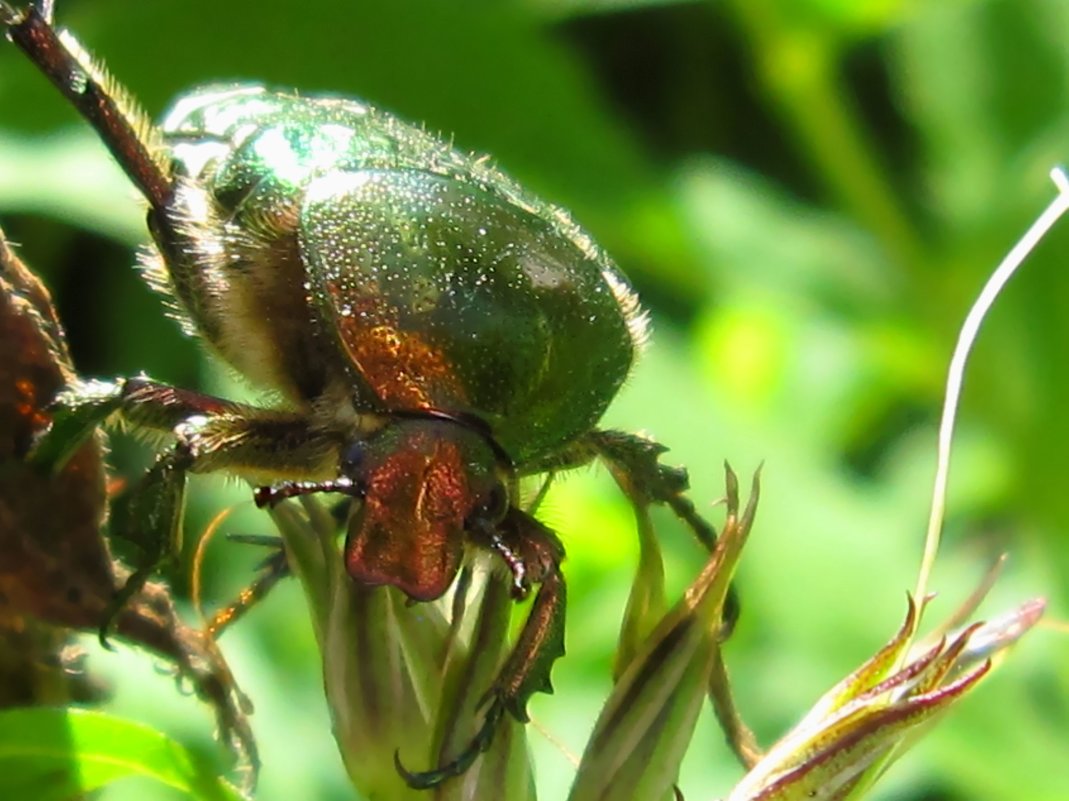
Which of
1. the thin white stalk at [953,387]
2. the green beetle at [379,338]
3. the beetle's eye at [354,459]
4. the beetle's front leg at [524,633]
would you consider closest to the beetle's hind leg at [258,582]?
the green beetle at [379,338]

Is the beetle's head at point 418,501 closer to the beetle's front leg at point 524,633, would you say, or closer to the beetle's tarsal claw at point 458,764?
the beetle's front leg at point 524,633

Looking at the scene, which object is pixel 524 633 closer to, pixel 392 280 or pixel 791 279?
pixel 392 280

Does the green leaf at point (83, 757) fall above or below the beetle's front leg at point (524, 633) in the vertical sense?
below

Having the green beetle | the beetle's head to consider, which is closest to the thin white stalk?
the green beetle

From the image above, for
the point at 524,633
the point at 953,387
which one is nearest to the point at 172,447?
the point at 524,633

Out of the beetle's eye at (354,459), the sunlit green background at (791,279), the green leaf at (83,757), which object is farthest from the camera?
the sunlit green background at (791,279)

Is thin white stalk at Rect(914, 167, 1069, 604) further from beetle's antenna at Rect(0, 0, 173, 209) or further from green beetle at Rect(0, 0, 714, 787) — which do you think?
beetle's antenna at Rect(0, 0, 173, 209)
